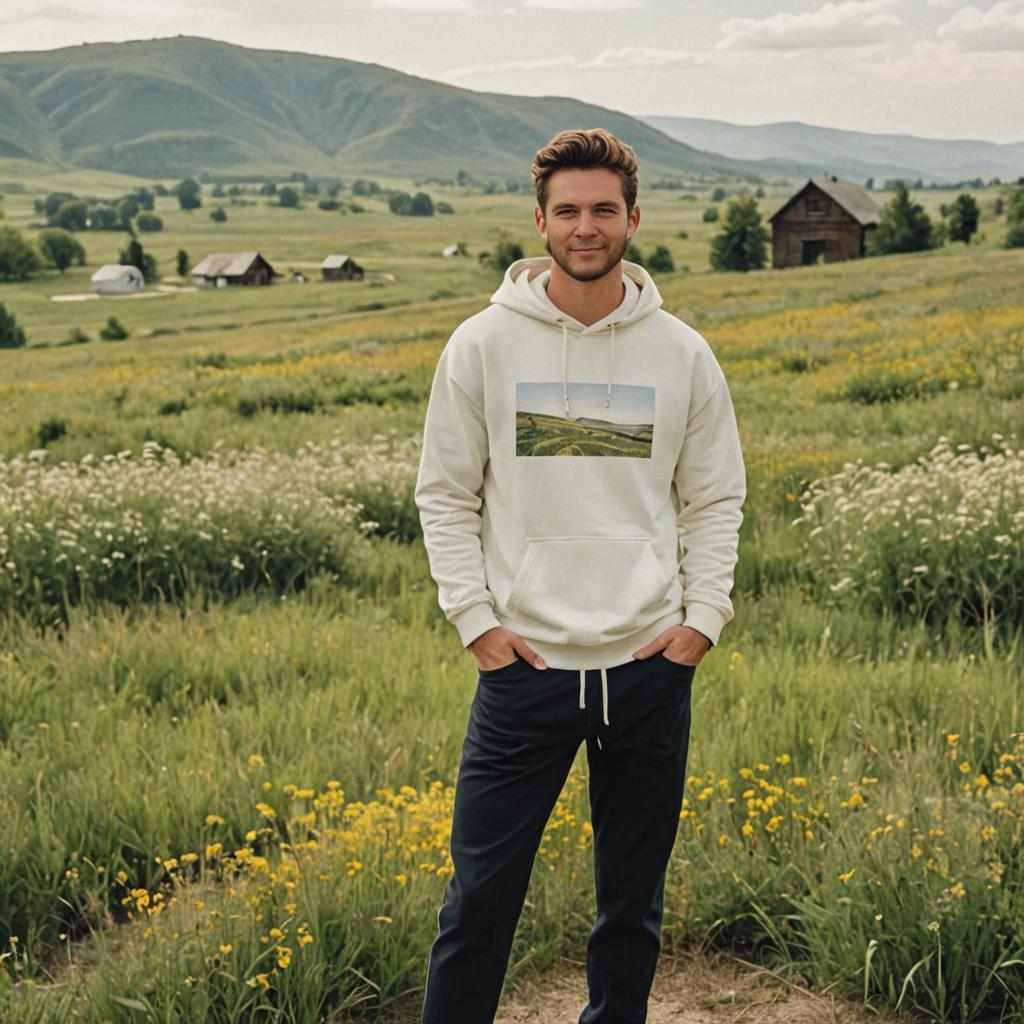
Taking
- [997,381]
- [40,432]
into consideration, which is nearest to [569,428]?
[997,381]

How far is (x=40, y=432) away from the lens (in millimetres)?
16844

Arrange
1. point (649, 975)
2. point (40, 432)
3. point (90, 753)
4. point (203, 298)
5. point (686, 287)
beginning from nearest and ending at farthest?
point (649, 975) < point (90, 753) < point (40, 432) < point (686, 287) < point (203, 298)

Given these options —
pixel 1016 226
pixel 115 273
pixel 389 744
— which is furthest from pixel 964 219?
pixel 115 273

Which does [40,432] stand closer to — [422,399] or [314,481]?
[422,399]

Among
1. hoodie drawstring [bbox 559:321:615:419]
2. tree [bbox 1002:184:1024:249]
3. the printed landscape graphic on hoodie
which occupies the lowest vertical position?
the printed landscape graphic on hoodie

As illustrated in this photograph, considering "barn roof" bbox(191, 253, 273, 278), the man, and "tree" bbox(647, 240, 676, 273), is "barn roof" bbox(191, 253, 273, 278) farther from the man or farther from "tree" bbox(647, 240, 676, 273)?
the man

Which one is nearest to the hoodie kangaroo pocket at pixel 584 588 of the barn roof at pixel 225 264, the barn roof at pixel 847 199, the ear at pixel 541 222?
the ear at pixel 541 222

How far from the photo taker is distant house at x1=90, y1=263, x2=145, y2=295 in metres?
115

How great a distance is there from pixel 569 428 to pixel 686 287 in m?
48.8

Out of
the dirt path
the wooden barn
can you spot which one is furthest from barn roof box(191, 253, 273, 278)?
the dirt path

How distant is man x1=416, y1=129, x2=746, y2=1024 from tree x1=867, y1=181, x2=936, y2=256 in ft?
253

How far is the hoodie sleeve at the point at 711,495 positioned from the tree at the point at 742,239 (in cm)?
8632

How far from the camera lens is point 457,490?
9.89 ft

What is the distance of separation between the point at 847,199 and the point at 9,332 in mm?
57501
